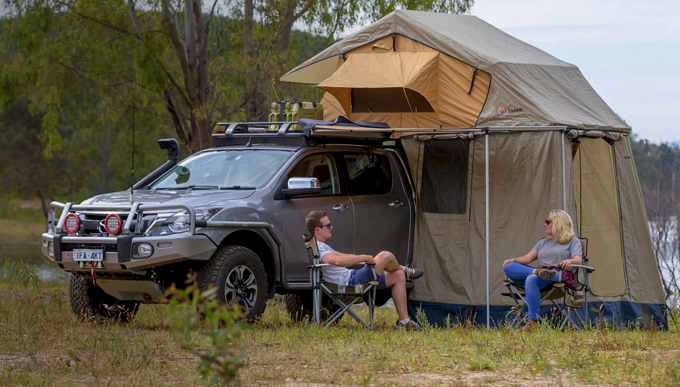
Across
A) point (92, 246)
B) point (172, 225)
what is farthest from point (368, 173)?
point (92, 246)

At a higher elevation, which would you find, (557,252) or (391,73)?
(391,73)

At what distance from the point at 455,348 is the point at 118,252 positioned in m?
2.80

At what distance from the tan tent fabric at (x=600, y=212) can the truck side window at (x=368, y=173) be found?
1.98 metres

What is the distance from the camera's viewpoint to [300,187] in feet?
24.4

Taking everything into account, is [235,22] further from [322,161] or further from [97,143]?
[97,143]

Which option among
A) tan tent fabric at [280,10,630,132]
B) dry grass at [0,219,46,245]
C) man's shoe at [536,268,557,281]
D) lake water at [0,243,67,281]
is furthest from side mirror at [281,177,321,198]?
dry grass at [0,219,46,245]

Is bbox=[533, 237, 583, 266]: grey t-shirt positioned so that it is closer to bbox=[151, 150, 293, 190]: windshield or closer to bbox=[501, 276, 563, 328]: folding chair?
bbox=[501, 276, 563, 328]: folding chair

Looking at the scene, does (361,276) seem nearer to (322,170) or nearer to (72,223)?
(322,170)

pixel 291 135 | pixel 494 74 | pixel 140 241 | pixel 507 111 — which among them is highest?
pixel 494 74

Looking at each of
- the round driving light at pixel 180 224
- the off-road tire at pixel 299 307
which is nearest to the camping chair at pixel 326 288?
the round driving light at pixel 180 224

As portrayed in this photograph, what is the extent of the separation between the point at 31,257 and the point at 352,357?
2447cm

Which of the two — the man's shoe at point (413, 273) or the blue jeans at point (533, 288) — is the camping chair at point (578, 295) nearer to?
the blue jeans at point (533, 288)

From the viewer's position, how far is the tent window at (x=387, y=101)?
31.3ft

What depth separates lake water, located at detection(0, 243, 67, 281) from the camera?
2150 centimetres
